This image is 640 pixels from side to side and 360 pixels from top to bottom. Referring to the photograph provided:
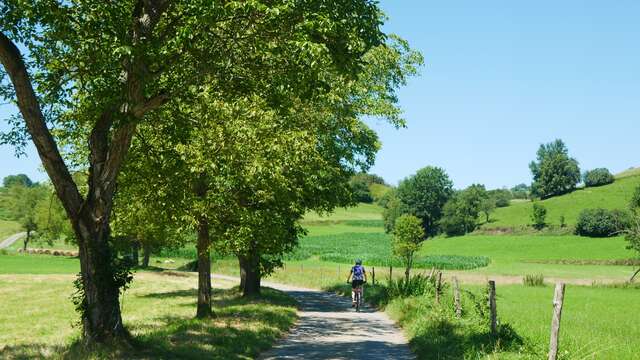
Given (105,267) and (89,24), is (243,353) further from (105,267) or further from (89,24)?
(89,24)

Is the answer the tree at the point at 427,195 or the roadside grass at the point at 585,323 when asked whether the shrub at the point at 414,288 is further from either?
the tree at the point at 427,195

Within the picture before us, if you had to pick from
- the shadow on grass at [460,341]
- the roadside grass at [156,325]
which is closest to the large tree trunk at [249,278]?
the roadside grass at [156,325]

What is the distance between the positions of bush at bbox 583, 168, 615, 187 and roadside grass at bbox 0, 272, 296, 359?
5202 inches

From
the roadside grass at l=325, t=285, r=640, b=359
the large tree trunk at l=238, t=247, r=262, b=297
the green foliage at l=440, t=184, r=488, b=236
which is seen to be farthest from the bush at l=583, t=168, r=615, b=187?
the large tree trunk at l=238, t=247, r=262, b=297

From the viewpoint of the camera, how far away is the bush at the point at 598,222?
10675cm

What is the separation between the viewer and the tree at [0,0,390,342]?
34.9 ft

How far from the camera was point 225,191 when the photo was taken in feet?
64.8

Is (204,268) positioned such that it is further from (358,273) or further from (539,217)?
(539,217)

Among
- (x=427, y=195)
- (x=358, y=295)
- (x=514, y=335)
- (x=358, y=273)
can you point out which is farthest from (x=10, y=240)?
(x=514, y=335)

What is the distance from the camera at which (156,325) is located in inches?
792

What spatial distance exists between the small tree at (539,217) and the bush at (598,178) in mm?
33006

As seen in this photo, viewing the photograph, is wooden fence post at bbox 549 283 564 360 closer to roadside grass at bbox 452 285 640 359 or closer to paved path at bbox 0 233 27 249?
roadside grass at bbox 452 285 640 359

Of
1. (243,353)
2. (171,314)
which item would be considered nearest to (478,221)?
(171,314)

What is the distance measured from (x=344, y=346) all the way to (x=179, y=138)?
6.84m
